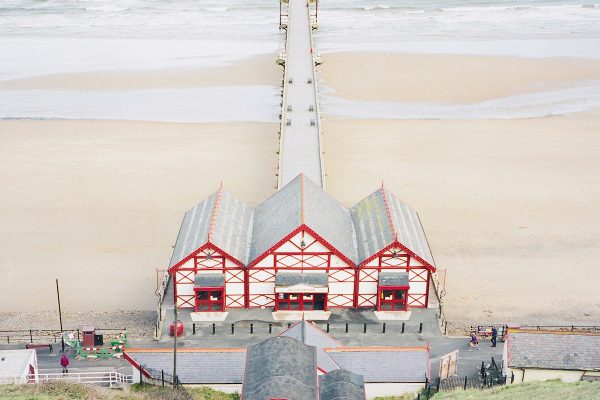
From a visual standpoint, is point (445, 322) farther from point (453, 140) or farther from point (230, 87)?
point (230, 87)

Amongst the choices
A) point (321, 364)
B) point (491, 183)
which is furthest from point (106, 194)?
point (321, 364)

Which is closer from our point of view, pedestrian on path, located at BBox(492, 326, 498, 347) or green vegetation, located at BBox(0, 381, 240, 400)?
green vegetation, located at BBox(0, 381, 240, 400)

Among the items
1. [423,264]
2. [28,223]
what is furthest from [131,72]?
[423,264]

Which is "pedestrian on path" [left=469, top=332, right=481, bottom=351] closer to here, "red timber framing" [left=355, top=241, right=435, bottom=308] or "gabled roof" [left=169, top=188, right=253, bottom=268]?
"red timber framing" [left=355, top=241, right=435, bottom=308]

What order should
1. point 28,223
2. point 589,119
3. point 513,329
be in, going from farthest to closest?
point 589,119
point 28,223
point 513,329

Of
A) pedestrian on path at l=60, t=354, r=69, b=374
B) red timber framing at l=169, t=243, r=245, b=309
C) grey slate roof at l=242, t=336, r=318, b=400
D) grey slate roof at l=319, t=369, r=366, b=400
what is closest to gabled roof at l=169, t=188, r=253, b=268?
red timber framing at l=169, t=243, r=245, b=309

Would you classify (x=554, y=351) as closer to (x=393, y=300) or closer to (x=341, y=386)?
(x=393, y=300)

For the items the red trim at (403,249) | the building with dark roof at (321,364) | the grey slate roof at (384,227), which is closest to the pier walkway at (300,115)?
the grey slate roof at (384,227)

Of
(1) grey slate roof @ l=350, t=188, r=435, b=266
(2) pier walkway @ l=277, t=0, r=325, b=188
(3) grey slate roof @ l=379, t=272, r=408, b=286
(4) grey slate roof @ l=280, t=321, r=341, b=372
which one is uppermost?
(2) pier walkway @ l=277, t=0, r=325, b=188
